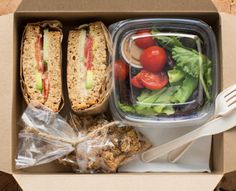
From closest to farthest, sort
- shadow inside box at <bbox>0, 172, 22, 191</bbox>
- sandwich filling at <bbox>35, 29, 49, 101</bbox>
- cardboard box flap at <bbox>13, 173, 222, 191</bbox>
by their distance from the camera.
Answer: cardboard box flap at <bbox>13, 173, 222, 191</bbox> → sandwich filling at <bbox>35, 29, 49, 101</bbox> → shadow inside box at <bbox>0, 172, 22, 191</bbox>

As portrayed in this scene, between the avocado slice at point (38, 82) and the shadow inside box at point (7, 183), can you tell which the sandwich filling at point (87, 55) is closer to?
the avocado slice at point (38, 82)

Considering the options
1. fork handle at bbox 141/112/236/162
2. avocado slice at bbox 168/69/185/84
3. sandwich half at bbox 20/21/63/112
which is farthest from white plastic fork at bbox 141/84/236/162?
sandwich half at bbox 20/21/63/112


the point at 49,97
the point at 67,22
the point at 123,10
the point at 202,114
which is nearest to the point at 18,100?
the point at 49,97

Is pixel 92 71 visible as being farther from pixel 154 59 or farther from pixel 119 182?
pixel 119 182

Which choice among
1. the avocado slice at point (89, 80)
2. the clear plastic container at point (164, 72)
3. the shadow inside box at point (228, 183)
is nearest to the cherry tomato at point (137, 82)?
the clear plastic container at point (164, 72)

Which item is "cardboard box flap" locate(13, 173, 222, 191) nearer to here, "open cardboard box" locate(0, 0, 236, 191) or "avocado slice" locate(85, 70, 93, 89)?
"open cardboard box" locate(0, 0, 236, 191)

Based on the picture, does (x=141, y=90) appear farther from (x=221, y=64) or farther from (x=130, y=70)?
(x=221, y=64)

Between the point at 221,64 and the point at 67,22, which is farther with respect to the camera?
the point at 67,22
